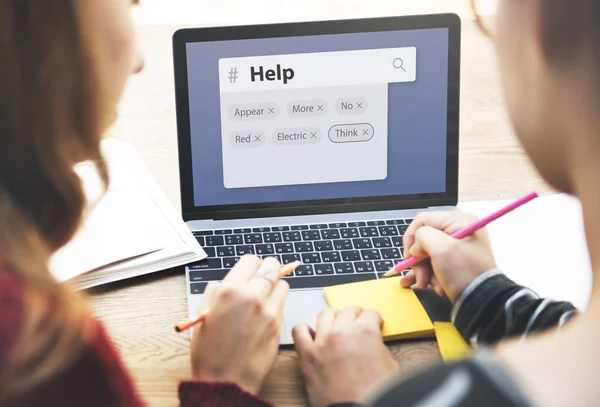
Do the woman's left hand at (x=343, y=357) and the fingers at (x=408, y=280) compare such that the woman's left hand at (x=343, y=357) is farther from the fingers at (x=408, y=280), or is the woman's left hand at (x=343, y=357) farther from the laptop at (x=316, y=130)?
the laptop at (x=316, y=130)

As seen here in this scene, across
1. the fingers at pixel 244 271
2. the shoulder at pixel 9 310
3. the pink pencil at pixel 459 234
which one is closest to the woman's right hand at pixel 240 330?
the fingers at pixel 244 271

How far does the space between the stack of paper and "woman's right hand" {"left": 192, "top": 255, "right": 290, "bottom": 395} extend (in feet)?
0.46

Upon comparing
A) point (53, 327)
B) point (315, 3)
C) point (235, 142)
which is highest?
point (315, 3)

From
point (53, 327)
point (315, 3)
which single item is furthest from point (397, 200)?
point (315, 3)

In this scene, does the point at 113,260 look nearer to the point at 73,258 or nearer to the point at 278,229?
the point at 73,258

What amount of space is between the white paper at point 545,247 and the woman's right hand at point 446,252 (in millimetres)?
59

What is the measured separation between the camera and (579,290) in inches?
35.0

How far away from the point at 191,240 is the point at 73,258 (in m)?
0.14

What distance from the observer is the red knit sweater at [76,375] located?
519 millimetres

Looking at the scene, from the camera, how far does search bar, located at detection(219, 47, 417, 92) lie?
40.3 inches

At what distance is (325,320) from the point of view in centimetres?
82

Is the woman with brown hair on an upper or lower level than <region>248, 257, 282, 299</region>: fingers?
upper

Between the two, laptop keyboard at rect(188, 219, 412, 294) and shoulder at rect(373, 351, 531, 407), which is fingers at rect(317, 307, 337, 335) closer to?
laptop keyboard at rect(188, 219, 412, 294)

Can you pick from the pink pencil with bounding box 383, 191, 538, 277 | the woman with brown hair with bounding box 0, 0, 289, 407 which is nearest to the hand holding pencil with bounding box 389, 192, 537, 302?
the pink pencil with bounding box 383, 191, 538, 277
